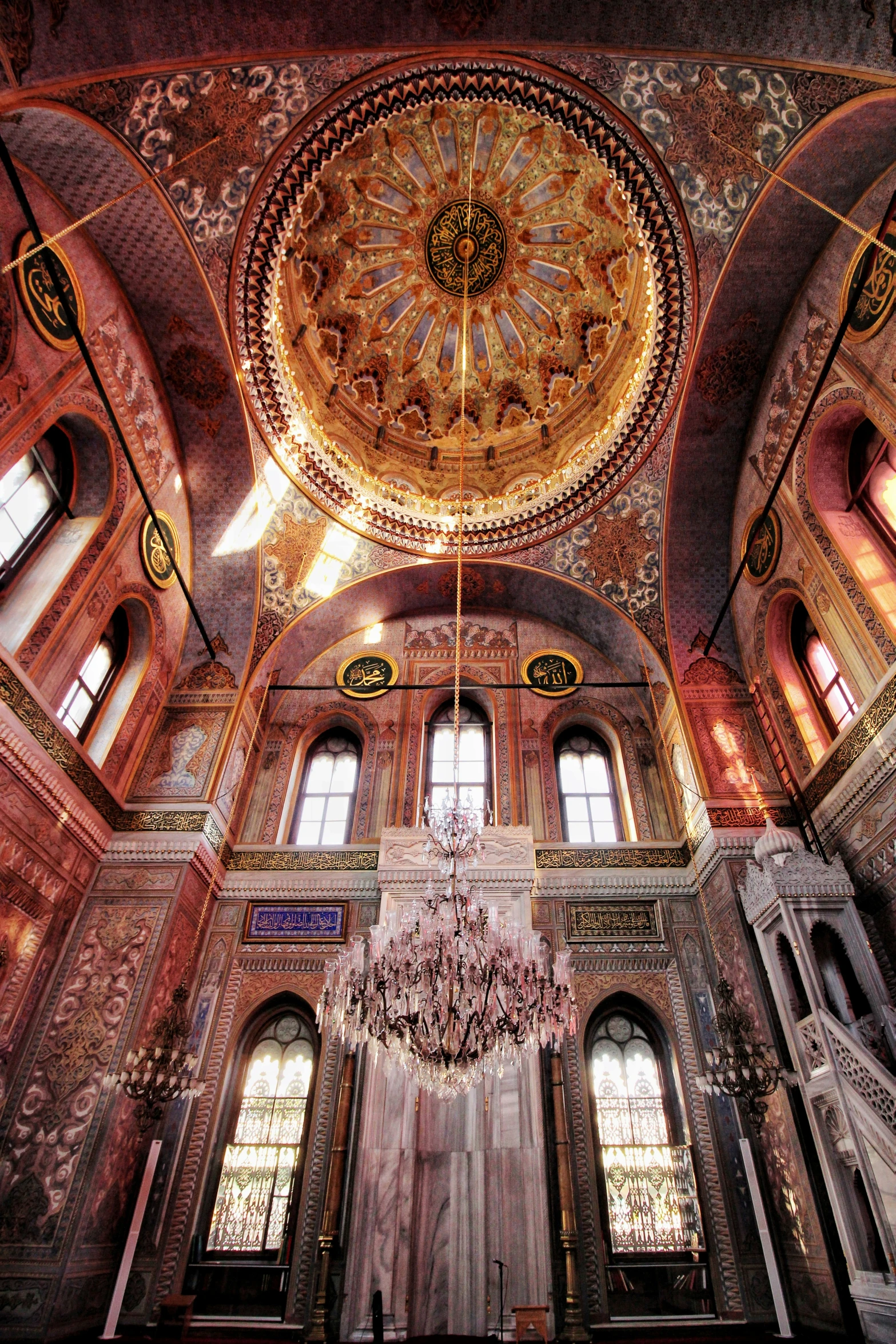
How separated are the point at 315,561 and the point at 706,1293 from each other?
27.8 ft

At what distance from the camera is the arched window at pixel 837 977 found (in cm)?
563

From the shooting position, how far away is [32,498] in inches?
262

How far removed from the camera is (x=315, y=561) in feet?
31.2

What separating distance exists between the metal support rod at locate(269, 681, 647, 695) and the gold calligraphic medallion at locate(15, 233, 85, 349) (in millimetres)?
4754

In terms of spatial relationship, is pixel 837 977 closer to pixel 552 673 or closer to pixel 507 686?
Result: pixel 507 686

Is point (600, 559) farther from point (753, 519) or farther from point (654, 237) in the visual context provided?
point (654, 237)

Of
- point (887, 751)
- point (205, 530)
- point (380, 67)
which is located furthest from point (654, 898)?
point (380, 67)

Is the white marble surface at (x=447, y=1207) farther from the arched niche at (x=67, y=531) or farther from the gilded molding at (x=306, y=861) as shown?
the arched niche at (x=67, y=531)

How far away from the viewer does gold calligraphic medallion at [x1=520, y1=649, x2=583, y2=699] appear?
388 inches

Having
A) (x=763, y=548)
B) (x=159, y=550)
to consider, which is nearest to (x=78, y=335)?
(x=159, y=550)

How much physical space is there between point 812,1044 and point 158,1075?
16.8 ft

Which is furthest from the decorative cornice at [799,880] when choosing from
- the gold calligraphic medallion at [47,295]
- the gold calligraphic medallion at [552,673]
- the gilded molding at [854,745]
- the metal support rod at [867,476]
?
the gold calligraphic medallion at [47,295]

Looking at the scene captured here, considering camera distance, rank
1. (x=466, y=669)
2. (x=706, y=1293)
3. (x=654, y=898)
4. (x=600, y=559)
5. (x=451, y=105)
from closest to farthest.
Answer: (x=706, y=1293), (x=654, y=898), (x=451, y=105), (x=600, y=559), (x=466, y=669)

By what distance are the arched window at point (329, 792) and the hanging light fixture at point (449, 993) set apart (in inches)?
162
